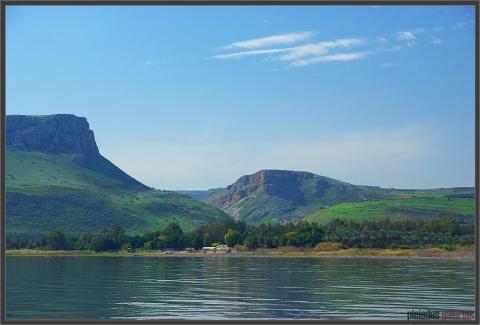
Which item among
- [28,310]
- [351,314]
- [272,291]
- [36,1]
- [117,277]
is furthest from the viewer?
[117,277]

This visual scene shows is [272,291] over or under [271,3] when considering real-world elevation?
under

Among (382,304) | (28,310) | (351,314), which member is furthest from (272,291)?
(28,310)

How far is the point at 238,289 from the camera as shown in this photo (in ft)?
336

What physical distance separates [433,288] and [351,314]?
3706 cm

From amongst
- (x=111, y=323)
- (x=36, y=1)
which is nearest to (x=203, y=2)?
(x=36, y=1)

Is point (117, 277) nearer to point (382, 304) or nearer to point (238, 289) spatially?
point (238, 289)

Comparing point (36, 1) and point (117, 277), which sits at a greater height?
point (36, 1)

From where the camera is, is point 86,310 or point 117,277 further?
point 117,277

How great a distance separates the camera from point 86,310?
76.8 meters

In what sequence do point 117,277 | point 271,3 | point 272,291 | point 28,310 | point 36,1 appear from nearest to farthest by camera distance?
point 271,3 < point 36,1 < point 28,310 < point 272,291 < point 117,277

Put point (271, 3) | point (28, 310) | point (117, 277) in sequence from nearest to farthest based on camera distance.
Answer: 1. point (271, 3)
2. point (28, 310)
3. point (117, 277)

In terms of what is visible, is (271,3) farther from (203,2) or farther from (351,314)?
(351,314)

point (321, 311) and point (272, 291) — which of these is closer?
point (321, 311)

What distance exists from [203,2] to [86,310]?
171 ft
